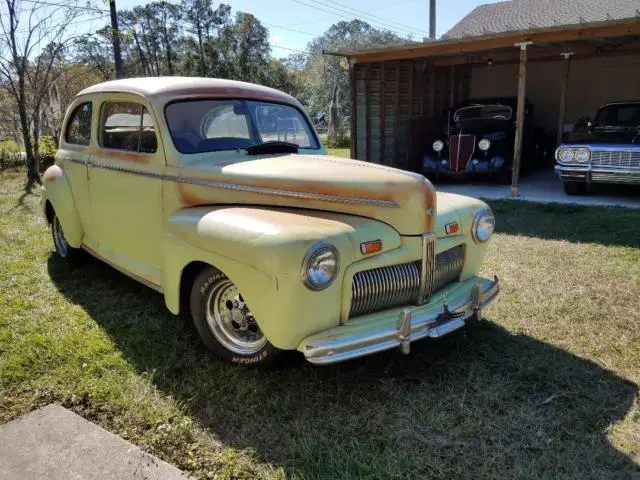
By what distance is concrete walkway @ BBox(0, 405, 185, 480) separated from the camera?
7.75ft

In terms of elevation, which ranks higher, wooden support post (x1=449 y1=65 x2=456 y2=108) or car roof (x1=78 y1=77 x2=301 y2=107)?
wooden support post (x1=449 y1=65 x2=456 y2=108)

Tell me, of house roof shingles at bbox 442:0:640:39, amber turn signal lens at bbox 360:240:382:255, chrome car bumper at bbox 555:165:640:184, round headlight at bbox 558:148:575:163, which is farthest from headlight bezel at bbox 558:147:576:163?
amber turn signal lens at bbox 360:240:382:255

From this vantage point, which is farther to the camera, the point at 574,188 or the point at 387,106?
the point at 387,106

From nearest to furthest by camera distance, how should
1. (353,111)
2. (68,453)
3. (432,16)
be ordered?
(68,453) → (353,111) → (432,16)

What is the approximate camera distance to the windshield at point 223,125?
12.1 feet

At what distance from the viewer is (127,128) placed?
13.2 feet

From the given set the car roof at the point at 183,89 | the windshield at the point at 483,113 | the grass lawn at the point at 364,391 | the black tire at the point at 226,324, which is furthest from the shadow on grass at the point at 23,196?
the windshield at the point at 483,113

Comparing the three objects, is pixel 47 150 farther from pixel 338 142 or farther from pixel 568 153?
pixel 338 142

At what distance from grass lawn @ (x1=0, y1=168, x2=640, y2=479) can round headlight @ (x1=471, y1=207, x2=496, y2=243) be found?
28.5 inches

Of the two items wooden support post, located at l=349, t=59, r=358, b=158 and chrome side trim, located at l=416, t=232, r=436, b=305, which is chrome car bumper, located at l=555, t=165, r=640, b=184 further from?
chrome side trim, located at l=416, t=232, r=436, b=305

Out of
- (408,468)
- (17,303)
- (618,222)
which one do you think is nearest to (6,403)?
(17,303)

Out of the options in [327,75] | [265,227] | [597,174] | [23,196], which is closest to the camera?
[265,227]

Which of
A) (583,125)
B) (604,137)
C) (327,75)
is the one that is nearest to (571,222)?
(604,137)

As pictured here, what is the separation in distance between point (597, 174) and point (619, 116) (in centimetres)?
Answer: 201
